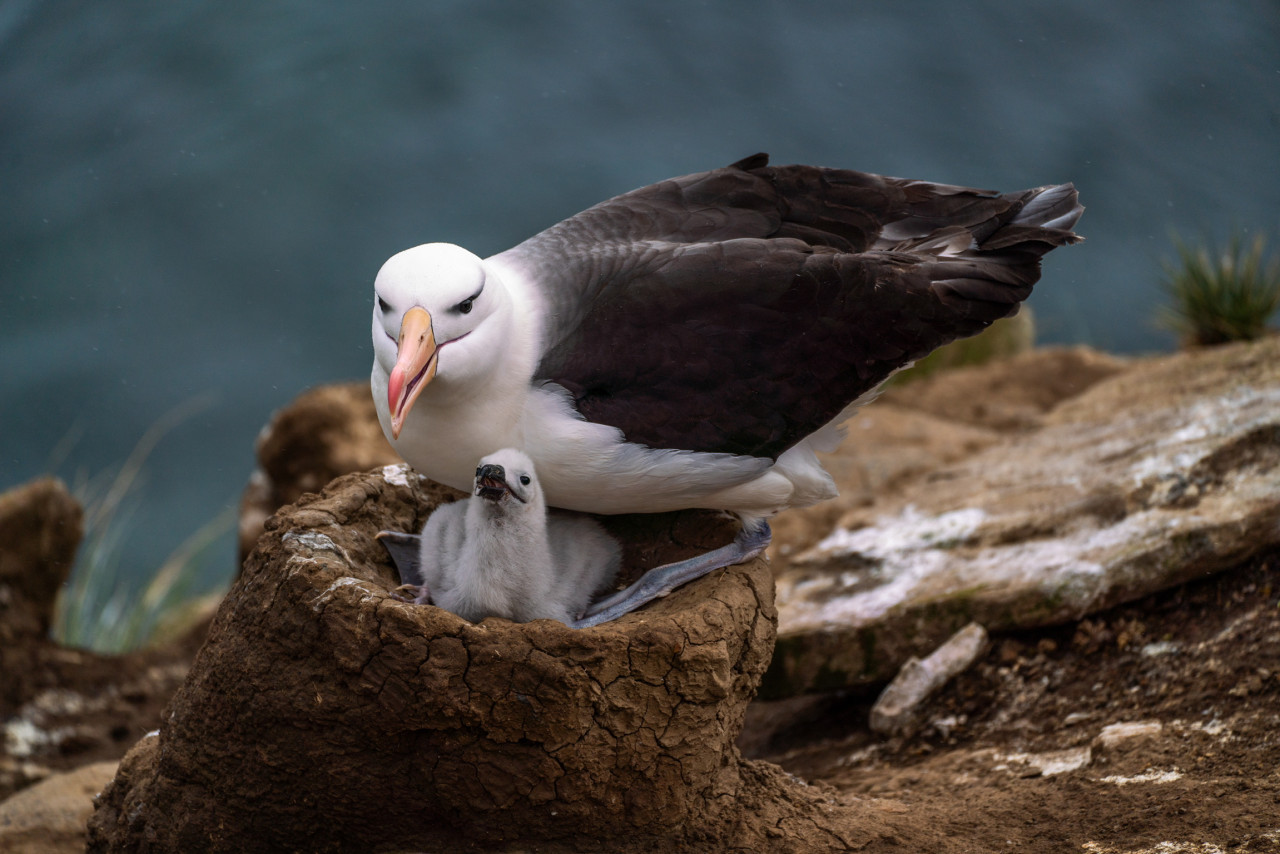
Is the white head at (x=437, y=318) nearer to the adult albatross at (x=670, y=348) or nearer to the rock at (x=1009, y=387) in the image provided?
the adult albatross at (x=670, y=348)

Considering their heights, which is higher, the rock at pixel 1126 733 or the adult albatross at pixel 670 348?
the adult albatross at pixel 670 348

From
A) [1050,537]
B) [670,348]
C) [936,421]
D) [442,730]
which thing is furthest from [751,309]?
[936,421]

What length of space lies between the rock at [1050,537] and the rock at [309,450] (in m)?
3.23

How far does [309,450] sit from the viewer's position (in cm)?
834

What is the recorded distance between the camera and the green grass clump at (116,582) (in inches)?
346

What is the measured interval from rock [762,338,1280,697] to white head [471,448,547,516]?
2.01 m

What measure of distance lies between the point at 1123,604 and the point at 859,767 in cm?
147

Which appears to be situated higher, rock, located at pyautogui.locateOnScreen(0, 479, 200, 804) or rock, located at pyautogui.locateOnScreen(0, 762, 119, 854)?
rock, located at pyautogui.locateOnScreen(0, 479, 200, 804)

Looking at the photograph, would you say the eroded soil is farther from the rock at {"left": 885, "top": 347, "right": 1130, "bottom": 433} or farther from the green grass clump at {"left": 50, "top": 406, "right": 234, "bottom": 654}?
the green grass clump at {"left": 50, "top": 406, "right": 234, "bottom": 654}

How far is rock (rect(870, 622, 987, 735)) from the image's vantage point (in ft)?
18.3

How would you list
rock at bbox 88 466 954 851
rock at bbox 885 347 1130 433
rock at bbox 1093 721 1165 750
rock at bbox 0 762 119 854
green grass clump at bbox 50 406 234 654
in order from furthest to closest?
rock at bbox 885 347 1130 433, green grass clump at bbox 50 406 234 654, rock at bbox 0 762 119 854, rock at bbox 1093 721 1165 750, rock at bbox 88 466 954 851

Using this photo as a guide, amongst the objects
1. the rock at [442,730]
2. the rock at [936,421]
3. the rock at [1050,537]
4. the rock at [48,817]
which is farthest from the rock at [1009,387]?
the rock at [48,817]

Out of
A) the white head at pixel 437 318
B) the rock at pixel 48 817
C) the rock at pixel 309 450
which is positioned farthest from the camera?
the rock at pixel 309 450

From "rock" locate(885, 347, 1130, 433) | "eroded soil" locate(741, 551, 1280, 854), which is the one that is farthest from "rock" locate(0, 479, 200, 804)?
"rock" locate(885, 347, 1130, 433)
